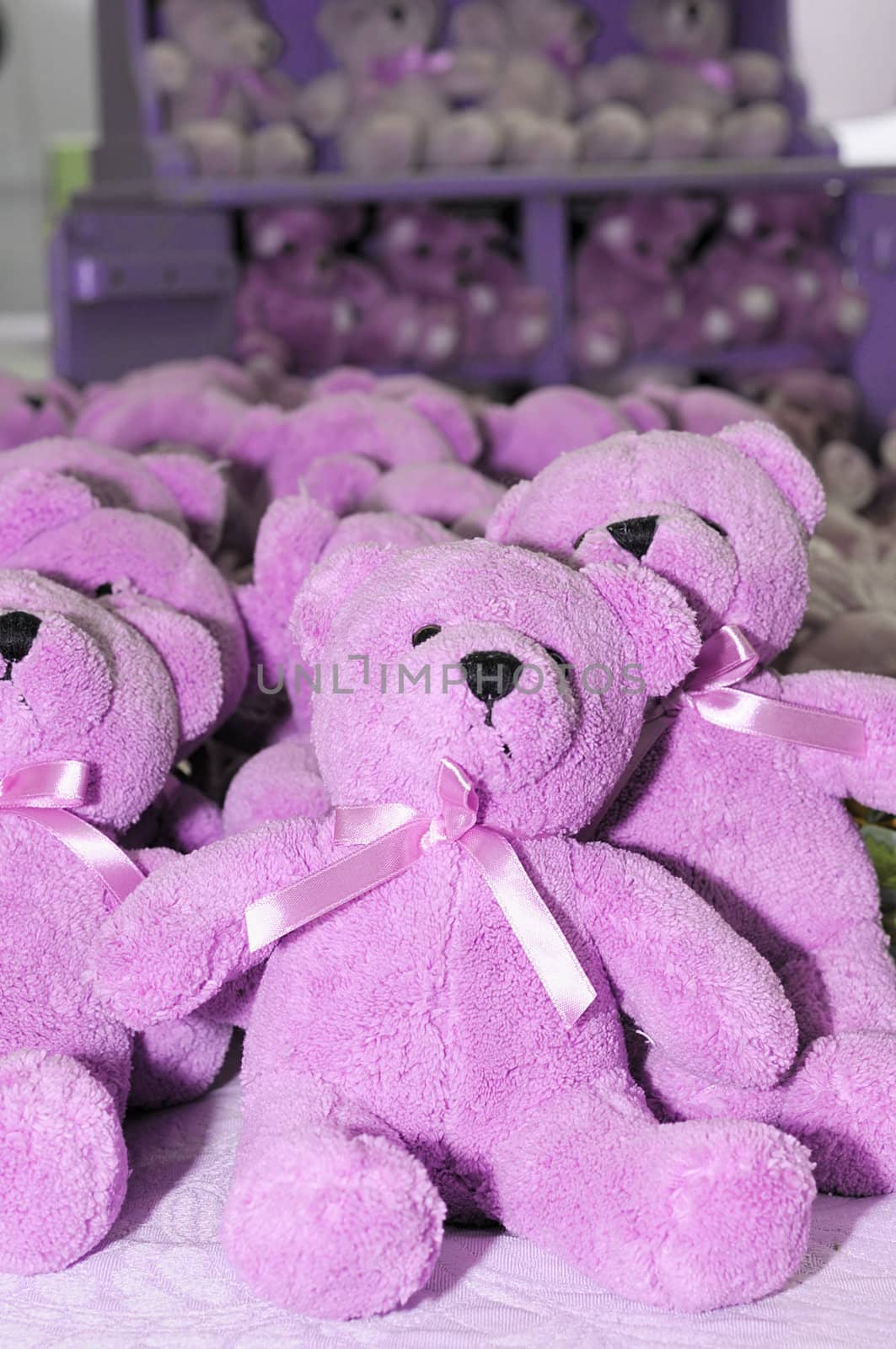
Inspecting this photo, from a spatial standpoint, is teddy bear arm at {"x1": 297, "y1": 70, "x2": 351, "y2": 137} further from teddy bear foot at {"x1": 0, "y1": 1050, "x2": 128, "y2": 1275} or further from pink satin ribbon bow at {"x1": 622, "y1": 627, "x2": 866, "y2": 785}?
teddy bear foot at {"x1": 0, "y1": 1050, "x2": 128, "y2": 1275}

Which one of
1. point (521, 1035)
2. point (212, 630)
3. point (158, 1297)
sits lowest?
point (158, 1297)

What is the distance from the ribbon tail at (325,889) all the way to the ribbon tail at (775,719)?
236mm

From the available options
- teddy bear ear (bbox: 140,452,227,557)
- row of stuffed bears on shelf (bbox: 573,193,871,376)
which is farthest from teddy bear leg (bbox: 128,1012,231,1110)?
row of stuffed bears on shelf (bbox: 573,193,871,376)

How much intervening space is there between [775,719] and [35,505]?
1.64 feet

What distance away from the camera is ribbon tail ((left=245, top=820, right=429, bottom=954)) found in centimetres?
73

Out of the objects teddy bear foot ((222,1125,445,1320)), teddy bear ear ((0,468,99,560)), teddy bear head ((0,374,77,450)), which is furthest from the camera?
teddy bear head ((0,374,77,450))

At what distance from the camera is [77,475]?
113 cm

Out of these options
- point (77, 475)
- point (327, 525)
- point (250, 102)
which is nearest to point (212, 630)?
point (327, 525)

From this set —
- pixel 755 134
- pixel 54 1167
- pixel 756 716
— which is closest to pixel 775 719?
pixel 756 716

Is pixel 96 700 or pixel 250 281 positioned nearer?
pixel 96 700

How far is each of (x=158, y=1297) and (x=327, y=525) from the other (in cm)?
50

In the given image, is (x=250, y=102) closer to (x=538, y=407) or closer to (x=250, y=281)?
(x=250, y=281)

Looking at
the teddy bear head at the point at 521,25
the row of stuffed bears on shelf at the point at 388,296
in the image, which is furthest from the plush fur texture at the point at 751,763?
the teddy bear head at the point at 521,25

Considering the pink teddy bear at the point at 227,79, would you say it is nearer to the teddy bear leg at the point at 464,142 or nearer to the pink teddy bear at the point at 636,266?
the teddy bear leg at the point at 464,142
